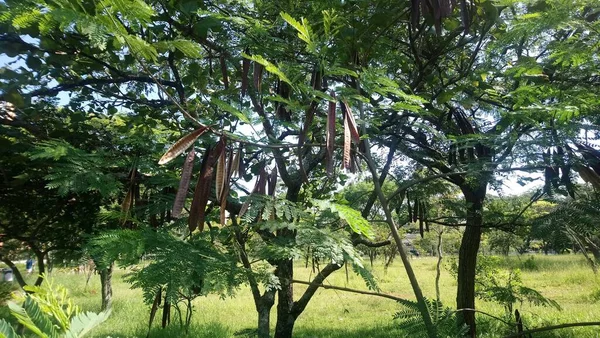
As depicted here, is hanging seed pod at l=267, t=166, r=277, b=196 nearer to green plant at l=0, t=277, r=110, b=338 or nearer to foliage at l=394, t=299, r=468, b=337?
foliage at l=394, t=299, r=468, b=337

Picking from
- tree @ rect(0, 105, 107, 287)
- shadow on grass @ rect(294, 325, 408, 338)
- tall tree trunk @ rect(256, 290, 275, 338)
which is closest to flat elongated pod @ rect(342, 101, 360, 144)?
tree @ rect(0, 105, 107, 287)

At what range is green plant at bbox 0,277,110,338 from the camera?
633 mm

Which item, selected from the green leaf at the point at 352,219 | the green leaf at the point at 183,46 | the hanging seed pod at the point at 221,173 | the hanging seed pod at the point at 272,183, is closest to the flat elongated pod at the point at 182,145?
the hanging seed pod at the point at 221,173

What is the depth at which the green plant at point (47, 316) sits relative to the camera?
2.08 ft

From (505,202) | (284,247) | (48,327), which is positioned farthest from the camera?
(505,202)

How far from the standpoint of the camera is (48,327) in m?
0.67

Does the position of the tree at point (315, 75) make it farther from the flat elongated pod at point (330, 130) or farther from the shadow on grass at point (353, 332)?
the shadow on grass at point (353, 332)

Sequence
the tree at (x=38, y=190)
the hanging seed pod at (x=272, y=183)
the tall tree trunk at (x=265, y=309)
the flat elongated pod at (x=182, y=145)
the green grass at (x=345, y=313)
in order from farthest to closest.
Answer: the green grass at (x=345, y=313) < the tall tree trunk at (x=265, y=309) < the tree at (x=38, y=190) < the hanging seed pod at (x=272, y=183) < the flat elongated pod at (x=182, y=145)

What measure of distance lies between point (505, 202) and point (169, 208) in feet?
15.9

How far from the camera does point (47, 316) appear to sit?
72cm

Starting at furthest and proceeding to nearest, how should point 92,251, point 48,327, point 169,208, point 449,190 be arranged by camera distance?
point 449,190 → point 169,208 → point 92,251 → point 48,327

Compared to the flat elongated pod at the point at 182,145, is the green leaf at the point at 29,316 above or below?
below

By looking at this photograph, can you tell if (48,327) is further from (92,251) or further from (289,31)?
(289,31)

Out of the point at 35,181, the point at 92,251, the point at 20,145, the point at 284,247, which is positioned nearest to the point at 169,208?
the point at 284,247
